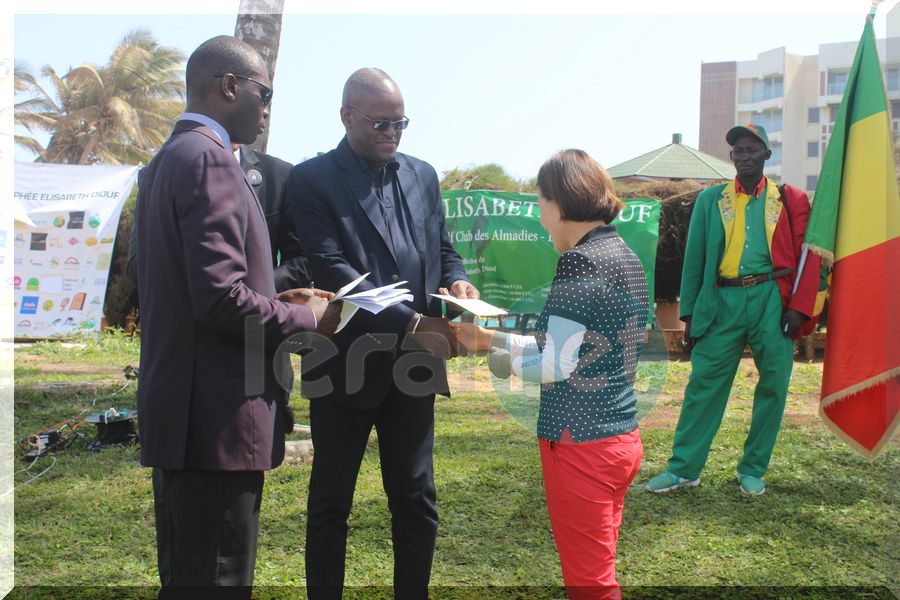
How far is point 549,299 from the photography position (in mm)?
2617

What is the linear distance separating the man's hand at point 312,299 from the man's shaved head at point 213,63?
0.72 metres

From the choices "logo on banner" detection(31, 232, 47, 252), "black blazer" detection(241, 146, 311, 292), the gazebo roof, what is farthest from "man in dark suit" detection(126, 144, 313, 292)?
the gazebo roof

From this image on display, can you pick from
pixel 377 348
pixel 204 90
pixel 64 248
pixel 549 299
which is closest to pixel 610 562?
pixel 549 299

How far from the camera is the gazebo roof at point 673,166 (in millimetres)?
22625

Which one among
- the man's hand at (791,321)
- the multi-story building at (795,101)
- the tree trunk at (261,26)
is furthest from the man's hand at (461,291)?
the multi-story building at (795,101)

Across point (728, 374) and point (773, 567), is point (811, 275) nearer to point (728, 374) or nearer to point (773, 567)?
point (728, 374)

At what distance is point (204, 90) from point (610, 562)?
1.99 m

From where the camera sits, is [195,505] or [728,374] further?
[728,374]

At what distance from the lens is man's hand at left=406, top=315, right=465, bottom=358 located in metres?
3.02

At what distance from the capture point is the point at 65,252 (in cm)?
1348

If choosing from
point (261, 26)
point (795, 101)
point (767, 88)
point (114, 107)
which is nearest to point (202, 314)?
point (261, 26)

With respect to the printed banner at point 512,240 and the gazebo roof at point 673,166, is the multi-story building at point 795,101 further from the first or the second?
the printed banner at point 512,240

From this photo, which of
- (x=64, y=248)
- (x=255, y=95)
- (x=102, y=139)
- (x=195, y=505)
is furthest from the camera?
(x=102, y=139)

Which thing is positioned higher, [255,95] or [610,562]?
[255,95]
